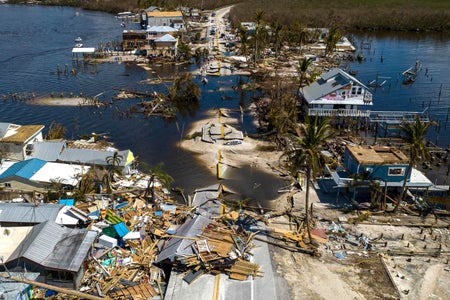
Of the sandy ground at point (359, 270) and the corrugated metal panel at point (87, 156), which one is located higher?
the corrugated metal panel at point (87, 156)

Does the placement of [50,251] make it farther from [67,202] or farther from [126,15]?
[126,15]

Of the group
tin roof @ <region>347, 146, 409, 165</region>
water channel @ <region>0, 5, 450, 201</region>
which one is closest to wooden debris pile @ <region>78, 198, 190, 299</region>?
water channel @ <region>0, 5, 450, 201</region>

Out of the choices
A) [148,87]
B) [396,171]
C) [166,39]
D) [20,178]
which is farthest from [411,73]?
[20,178]

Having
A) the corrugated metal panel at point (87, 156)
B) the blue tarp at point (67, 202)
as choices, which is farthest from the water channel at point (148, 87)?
the blue tarp at point (67, 202)

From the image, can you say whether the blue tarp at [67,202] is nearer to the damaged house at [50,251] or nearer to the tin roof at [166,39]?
the damaged house at [50,251]

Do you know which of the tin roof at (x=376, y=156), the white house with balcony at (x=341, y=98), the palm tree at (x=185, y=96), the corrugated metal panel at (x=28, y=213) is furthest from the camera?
the palm tree at (x=185, y=96)

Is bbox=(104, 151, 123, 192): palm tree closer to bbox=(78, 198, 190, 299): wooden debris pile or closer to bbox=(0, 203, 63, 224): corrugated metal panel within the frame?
bbox=(78, 198, 190, 299): wooden debris pile

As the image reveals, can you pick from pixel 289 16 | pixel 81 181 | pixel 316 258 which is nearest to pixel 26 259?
pixel 81 181

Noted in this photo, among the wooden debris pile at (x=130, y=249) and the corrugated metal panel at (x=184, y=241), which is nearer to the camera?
the wooden debris pile at (x=130, y=249)
